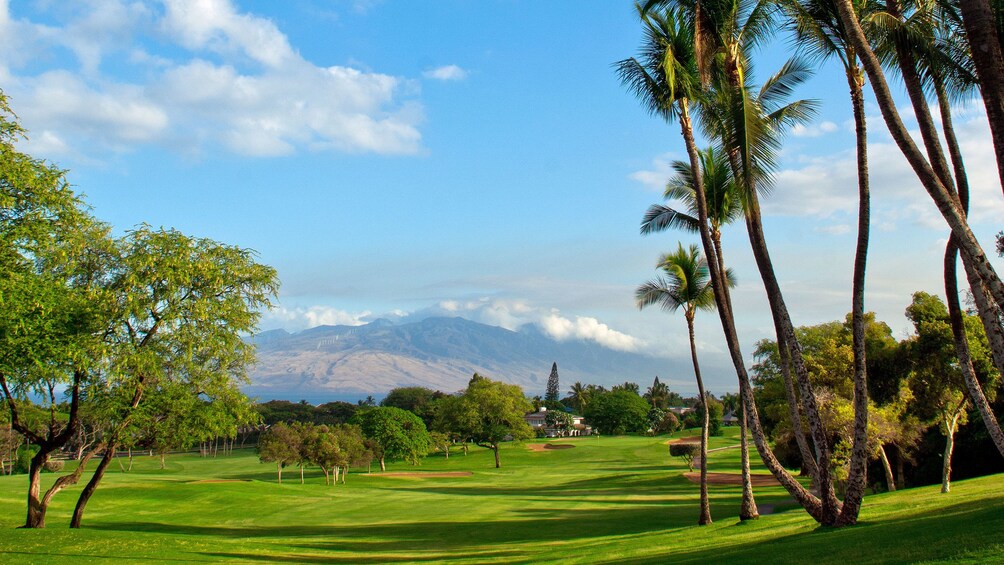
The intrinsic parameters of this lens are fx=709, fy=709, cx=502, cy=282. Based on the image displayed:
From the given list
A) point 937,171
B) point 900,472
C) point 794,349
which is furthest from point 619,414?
point 937,171

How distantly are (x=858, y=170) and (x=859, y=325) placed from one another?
12.2 ft

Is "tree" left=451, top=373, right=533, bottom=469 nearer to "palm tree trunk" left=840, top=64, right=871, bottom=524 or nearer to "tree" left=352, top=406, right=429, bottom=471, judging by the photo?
"tree" left=352, top=406, right=429, bottom=471

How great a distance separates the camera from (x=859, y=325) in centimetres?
1630

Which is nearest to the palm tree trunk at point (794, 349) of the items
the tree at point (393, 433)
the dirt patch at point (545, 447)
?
the tree at point (393, 433)

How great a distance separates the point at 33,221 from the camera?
21547 mm

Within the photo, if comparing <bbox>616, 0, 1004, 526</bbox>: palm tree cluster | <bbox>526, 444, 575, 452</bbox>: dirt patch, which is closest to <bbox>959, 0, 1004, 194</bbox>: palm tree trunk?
<bbox>616, 0, 1004, 526</bbox>: palm tree cluster

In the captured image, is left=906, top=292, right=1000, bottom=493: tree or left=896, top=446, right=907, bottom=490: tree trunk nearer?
left=906, top=292, right=1000, bottom=493: tree

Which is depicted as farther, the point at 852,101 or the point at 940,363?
the point at 940,363

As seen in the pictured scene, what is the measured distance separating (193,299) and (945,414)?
113 feet

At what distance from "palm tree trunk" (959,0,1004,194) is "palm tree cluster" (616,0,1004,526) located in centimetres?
2

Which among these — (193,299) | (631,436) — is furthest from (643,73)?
(631,436)

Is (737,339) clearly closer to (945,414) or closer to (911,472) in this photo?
(945,414)

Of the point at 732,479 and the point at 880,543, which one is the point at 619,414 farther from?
the point at 880,543

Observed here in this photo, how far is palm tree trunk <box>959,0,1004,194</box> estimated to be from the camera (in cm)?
1132
